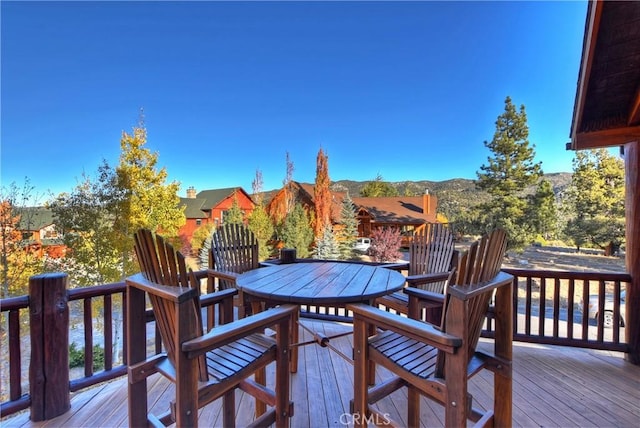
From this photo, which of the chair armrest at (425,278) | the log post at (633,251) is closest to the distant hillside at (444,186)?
the log post at (633,251)

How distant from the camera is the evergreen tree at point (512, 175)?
41.7 feet

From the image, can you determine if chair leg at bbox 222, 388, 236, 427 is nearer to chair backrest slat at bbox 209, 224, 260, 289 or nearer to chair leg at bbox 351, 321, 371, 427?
chair leg at bbox 351, 321, 371, 427

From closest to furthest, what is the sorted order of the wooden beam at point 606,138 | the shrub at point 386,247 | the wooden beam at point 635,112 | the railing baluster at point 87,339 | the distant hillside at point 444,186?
the railing baluster at point 87,339 < the wooden beam at point 635,112 < the wooden beam at point 606,138 < the shrub at point 386,247 < the distant hillside at point 444,186

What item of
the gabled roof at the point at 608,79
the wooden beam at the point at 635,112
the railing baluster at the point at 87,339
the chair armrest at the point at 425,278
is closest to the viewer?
the gabled roof at the point at 608,79

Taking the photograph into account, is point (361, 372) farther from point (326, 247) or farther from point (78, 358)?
point (326, 247)

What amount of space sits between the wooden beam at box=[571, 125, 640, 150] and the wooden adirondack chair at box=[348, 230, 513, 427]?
2.19 meters

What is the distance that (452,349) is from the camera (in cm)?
107

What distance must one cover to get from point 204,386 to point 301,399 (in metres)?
1.11

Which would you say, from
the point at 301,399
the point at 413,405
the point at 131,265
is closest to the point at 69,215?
the point at 131,265

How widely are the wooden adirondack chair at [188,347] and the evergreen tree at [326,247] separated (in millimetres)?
11472

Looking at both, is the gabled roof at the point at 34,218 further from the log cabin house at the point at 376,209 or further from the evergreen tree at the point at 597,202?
the evergreen tree at the point at 597,202

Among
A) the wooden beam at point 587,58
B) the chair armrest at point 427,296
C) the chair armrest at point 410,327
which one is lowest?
the chair armrest at point 427,296

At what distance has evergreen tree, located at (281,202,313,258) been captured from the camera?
512 inches

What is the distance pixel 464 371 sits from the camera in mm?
1073
